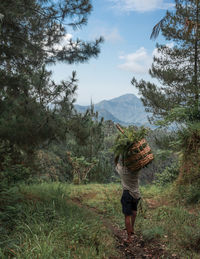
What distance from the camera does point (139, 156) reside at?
3.79m

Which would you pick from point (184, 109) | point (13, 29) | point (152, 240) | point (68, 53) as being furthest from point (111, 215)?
point (13, 29)

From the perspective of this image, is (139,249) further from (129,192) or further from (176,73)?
(176,73)

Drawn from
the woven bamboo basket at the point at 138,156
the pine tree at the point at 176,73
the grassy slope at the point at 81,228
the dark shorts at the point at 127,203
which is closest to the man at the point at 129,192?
the dark shorts at the point at 127,203

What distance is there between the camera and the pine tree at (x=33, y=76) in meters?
4.02

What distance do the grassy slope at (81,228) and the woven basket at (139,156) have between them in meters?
1.20

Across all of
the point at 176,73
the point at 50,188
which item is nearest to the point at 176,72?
the point at 176,73

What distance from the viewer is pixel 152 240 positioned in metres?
3.86

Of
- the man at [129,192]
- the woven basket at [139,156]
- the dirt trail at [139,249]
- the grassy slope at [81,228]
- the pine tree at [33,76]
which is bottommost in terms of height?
the dirt trail at [139,249]

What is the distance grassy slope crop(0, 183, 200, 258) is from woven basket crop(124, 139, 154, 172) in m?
1.20

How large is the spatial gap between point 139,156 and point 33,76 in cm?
232

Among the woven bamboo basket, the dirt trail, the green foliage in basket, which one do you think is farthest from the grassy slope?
the green foliage in basket

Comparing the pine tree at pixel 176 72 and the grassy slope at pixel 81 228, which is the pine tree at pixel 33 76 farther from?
the pine tree at pixel 176 72

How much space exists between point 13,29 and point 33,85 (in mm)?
1847

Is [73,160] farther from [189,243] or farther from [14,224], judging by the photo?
[189,243]
